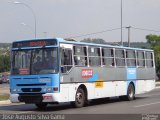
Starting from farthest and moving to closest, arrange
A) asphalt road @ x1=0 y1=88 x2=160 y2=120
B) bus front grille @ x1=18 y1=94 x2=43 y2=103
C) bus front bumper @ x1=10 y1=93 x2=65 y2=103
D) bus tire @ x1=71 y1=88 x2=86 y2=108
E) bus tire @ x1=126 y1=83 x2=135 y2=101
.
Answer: bus tire @ x1=126 y1=83 x2=135 y2=101
bus tire @ x1=71 y1=88 x2=86 y2=108
bus front grille @ x1=18 y1=94 x2=43 y2=103
bus front bumper @ x1=10 y1=93 x2=65 y2=103
asphalt road @ x1=0 y1=88 x2=160 y2=120

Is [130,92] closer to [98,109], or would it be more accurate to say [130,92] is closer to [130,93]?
[130,93]

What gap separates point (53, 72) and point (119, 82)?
257 inches

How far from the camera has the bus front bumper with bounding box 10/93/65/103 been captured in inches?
743

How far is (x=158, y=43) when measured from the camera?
92.7 meters

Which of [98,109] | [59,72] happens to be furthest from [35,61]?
[98,109]

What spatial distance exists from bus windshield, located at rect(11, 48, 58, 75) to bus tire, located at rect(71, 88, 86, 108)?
2.00 meters

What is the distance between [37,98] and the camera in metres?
19.2

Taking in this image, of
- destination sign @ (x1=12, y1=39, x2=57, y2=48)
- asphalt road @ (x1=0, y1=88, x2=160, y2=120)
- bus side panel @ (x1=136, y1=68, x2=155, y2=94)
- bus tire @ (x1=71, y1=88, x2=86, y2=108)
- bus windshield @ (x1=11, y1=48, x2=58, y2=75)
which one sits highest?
destination sign @ (x1=12, y1=39, x2=57, y2=48)

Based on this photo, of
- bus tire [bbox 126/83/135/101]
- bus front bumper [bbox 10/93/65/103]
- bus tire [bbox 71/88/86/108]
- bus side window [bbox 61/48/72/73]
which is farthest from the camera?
bus tire [bbox 126/83/135/101]

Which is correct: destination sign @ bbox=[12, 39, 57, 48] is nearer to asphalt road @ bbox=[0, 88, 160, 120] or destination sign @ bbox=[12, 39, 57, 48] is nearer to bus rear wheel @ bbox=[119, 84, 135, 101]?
asphalt road @ bbox=[0, 88, 160, 120]

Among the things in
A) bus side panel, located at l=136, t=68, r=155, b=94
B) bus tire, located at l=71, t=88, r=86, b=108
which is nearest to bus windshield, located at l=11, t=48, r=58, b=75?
bus tire, located at l=71, t=88, r=86, b=108

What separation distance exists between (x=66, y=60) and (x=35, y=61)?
1307 mm

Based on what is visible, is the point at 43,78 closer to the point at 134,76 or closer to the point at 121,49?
the point at 121,49

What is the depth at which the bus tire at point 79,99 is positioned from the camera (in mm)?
20453
